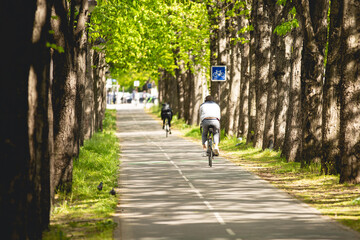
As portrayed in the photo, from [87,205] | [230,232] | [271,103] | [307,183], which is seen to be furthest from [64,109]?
[271,103]

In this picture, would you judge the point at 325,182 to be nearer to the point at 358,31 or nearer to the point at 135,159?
the point at 358,31

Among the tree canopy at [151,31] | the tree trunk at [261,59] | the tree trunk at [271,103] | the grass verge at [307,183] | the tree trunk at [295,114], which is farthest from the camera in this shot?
the tree canopy at [151,31]

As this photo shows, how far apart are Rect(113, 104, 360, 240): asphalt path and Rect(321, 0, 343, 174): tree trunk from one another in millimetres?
1729

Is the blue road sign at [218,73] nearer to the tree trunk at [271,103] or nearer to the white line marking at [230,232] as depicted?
the tree trunk at [271,103]

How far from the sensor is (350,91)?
16.6 metres

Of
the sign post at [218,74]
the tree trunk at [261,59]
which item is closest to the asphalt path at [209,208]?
the tree trunk at [261,59]

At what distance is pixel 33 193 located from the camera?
9.09 m

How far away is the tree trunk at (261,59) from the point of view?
2761cm

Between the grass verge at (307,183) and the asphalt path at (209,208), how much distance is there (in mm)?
334

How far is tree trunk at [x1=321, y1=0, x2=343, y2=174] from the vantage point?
1730 cm

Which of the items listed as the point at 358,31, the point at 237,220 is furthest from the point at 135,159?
the point at 237,220

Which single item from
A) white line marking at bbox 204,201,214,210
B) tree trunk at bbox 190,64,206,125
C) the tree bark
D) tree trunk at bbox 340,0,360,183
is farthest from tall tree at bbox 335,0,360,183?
tree trunk at bbox 190,64,206,125

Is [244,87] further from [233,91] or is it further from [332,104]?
[332,104]

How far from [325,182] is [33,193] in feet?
32.1
